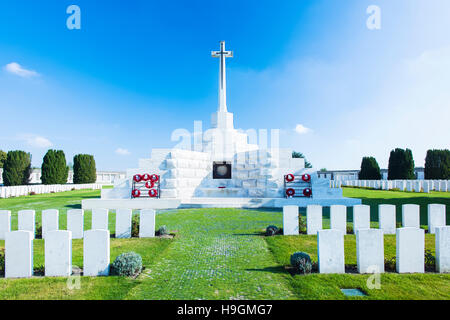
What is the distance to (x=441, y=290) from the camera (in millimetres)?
3918

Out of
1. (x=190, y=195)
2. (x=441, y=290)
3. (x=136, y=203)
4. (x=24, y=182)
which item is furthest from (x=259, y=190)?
(x=24, y=182)

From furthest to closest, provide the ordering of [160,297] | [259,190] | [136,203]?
[259,190] → [136,203] → [160,297]

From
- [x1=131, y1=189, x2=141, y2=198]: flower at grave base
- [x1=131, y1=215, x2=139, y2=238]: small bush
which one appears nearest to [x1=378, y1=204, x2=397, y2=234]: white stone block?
[x1=131, y1=215, x2=139, y2=238]: small bush

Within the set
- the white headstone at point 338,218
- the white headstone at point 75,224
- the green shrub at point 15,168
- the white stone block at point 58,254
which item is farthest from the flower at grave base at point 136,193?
the green shrub at point 15,168

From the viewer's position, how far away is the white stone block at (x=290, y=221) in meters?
7.39

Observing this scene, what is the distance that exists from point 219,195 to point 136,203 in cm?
511

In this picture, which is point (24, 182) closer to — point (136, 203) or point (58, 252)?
point (136, 203)

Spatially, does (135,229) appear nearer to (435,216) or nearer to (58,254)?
(58,254)

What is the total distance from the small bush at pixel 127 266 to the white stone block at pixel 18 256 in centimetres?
148

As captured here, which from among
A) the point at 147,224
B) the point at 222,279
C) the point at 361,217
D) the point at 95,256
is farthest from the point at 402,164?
the point at 95,256

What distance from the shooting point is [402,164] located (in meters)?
29.9

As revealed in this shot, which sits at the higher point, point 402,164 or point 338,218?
point 402,164

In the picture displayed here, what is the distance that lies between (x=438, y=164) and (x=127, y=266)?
35.8 meters
